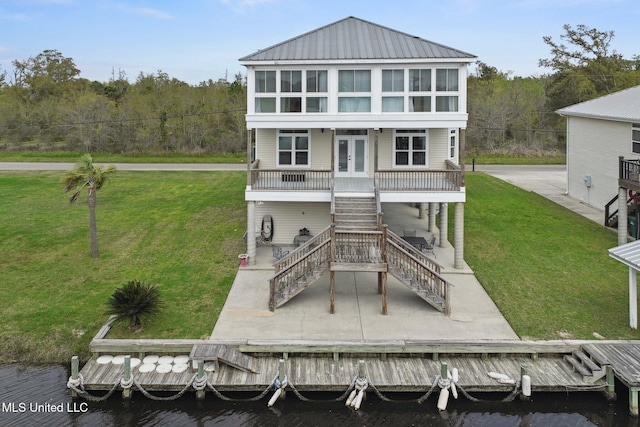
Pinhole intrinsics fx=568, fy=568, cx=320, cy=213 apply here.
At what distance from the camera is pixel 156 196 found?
1304 inches

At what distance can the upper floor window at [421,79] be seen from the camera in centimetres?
2084

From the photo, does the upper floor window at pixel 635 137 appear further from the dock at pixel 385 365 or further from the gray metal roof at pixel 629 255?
the dock at pixel 385 365

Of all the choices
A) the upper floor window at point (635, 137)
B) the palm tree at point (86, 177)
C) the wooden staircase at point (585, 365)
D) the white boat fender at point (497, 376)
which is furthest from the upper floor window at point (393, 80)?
the upper floor window at point (635, 137)

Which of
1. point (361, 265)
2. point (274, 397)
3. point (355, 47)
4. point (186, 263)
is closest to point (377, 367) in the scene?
point (274, 397)

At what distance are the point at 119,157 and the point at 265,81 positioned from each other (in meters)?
31.7

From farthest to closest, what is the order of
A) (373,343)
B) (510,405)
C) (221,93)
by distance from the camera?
1. (221,93)
2. (373,343)
3. (510,405)

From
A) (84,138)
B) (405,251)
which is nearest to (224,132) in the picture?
(84,138)

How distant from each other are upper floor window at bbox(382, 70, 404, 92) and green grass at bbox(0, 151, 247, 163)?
28526mm

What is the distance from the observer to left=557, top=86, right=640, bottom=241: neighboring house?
26719 millimetres

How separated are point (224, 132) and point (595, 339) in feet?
144

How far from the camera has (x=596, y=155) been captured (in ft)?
101

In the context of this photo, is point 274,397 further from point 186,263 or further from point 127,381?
point 186,263

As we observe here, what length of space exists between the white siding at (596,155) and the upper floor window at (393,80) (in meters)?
13.2

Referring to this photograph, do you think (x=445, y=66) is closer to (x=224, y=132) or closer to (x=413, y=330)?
(x=413, y=330)
